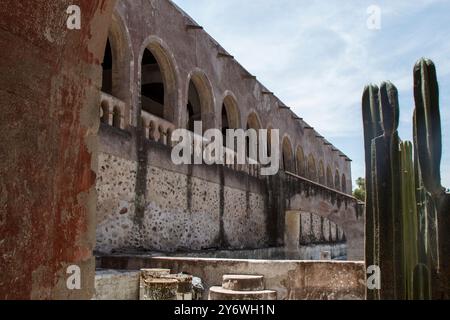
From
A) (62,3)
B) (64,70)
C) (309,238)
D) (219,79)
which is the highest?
(219,79)

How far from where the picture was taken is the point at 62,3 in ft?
6.96

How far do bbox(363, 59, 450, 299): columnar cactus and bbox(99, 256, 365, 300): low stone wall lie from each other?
2.23 m

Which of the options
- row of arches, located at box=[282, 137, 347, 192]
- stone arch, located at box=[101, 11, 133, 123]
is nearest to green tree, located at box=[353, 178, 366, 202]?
row of arches, located at box=[282, 137, 347, 192]

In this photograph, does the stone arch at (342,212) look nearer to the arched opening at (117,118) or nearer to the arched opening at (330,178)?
the arched opening at (117,118)

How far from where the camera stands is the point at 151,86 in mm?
17125

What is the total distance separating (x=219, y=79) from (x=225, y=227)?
16.3 feet

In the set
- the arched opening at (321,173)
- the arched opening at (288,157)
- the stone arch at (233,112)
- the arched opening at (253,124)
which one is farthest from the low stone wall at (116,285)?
the arched opening at (321,173)

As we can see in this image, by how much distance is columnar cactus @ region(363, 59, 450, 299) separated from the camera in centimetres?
395

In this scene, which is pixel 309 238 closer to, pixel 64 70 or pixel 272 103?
pixel 272 103

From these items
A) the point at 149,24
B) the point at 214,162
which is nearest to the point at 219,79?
the point at 214,162

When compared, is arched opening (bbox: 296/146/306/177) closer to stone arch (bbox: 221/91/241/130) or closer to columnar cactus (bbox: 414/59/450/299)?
stone arch (bbox: 221/91/241/130)

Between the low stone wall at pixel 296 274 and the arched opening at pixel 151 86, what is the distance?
6.62 meters

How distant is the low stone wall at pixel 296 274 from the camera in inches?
268

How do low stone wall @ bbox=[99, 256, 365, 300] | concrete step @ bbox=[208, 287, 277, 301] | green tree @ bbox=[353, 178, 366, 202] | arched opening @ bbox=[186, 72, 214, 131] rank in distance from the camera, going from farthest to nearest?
green tree @ bbox=[353, 178, 366, 202] < arched opening @ bbox=[186, 72, 214, 131] < low stone wall @ bbox=[99, 256, 365, 300] < concrete step @ bbox=[208, 287, 277, 301]
